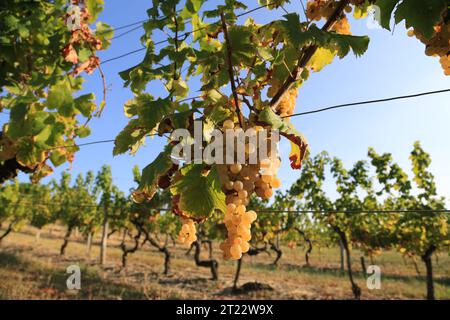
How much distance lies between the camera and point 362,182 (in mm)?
15164

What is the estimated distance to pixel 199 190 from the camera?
1.38 meters

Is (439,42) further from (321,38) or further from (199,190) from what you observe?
(199,190)

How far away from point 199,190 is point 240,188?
18cm

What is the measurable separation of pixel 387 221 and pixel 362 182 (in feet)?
8.09

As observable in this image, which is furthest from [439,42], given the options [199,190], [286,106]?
[199,190]

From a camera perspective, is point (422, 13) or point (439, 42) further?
point (439, 42)

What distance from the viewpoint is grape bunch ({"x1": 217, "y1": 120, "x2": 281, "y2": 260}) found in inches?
52.0

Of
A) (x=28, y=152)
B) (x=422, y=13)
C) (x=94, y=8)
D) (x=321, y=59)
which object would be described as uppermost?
(x=94, y=8)

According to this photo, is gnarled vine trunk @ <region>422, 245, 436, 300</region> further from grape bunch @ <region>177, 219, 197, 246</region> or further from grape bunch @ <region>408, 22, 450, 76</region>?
grape bunch @ <region>177, 219, 197, 246</region>

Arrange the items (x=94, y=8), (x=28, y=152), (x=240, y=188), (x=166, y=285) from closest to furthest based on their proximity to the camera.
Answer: (x=240, y=188)
(x=28, y=152)
(x=94, y=8)
(x=166, y=285)

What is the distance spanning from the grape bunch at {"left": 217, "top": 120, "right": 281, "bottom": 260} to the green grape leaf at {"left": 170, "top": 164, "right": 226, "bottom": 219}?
0.06 metres

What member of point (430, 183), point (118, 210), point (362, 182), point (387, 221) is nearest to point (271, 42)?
point (430, 183)

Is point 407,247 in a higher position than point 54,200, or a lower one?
lower
